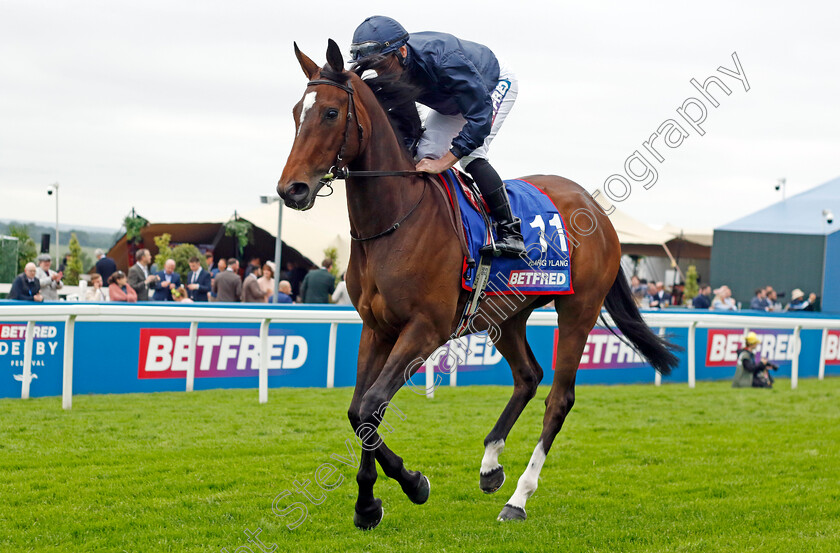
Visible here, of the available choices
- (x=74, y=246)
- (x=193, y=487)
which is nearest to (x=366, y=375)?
(x=193, y=487)

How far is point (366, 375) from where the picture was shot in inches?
161

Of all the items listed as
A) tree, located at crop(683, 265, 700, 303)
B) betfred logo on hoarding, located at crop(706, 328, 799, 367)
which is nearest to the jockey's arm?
betfred logo on hoarding, located at crop(706, 328, 799, 367)

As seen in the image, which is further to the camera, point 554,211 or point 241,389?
point 241,389

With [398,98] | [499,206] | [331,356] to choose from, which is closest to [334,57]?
[398,98]

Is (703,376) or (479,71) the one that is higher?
(479,71)

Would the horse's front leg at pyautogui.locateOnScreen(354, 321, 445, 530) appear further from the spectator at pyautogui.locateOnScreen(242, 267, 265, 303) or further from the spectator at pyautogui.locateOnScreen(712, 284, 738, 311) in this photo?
the spectator at pyautogui.locateOnScreen(712, 284, 738, 311)

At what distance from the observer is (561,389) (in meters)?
4.79

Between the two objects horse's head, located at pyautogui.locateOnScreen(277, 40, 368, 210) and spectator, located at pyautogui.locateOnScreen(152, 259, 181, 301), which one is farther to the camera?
spectator, located at pyautogui.locateOnScreen(152, 259, 181, 301)

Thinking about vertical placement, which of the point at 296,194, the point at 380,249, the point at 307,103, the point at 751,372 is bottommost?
the point at 751,372

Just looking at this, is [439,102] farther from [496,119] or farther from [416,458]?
[416,458]

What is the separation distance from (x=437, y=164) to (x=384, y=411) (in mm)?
1214

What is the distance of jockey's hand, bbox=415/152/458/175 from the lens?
13.6ft

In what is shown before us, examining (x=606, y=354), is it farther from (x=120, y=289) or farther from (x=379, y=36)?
(x=379, y=36)

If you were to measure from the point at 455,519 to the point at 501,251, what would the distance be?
134 centimetres
